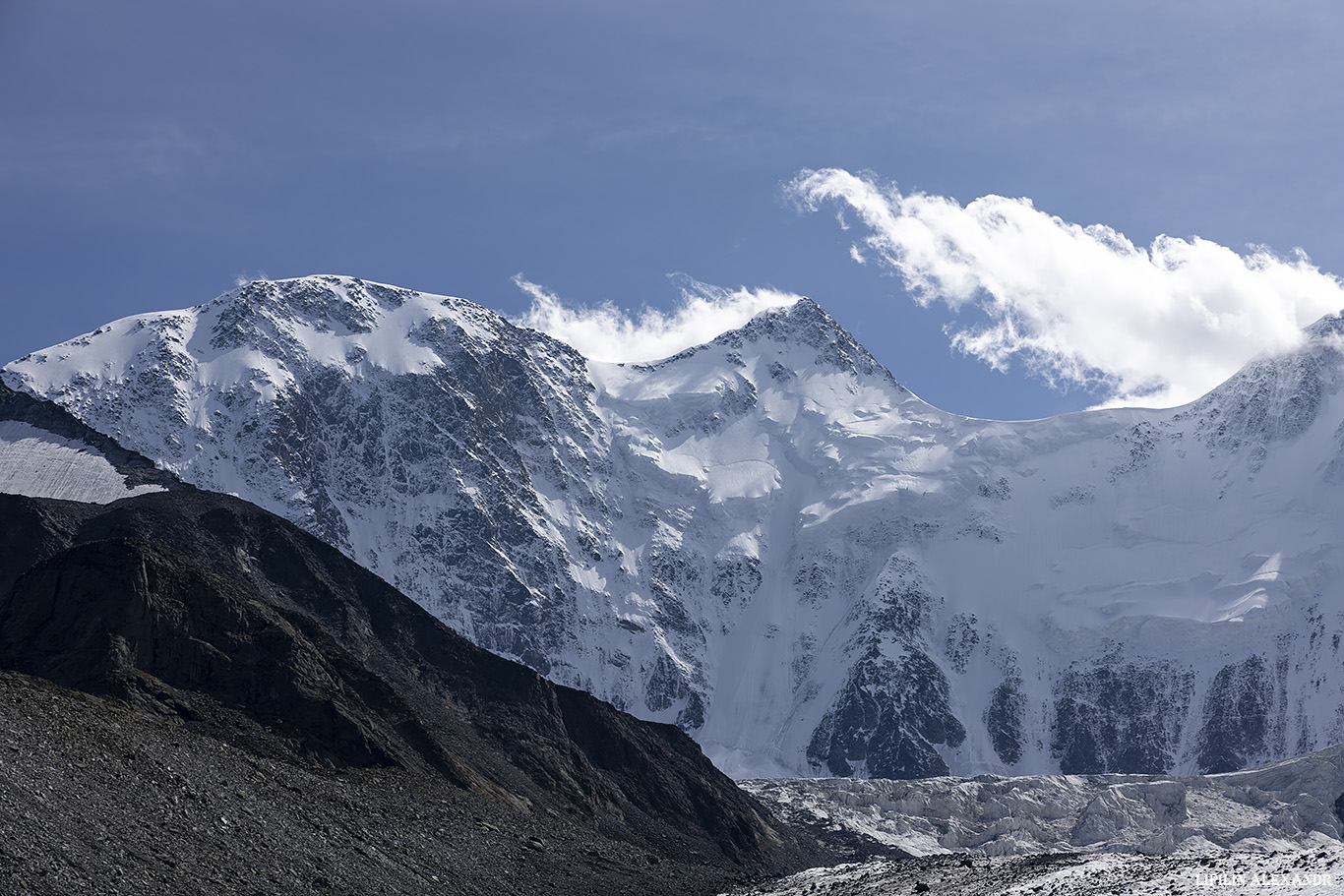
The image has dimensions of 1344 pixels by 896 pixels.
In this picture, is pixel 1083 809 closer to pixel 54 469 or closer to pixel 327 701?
pixel 327 701

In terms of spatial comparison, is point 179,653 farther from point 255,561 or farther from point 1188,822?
point 1188,822

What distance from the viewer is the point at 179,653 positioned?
8906cm

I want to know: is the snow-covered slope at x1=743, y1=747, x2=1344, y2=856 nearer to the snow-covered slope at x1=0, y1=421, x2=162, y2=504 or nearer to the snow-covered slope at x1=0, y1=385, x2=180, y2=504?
the snow-covered slope at x1=0, y1=385, x2=180, y2=504

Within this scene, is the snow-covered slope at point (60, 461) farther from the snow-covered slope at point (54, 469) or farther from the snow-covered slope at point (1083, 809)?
the snow-covered slope at point (1083, 809)

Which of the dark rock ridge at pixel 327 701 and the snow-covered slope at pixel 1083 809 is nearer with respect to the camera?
the dark rock ridge at pixel 327 701

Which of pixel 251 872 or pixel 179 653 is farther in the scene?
pixel 179 653

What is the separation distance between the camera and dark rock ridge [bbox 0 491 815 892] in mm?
80750

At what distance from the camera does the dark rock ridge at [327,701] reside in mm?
80750

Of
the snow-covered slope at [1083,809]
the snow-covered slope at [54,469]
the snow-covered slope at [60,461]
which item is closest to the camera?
the snow-covered slope at [54,469]

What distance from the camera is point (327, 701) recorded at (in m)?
90.6

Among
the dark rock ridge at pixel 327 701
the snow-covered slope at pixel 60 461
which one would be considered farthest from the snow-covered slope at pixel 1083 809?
the snow-covered slope at pixel 60 461

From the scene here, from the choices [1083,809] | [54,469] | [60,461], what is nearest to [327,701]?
[54,469]

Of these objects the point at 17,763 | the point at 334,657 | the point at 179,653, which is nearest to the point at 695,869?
the point at 334,657

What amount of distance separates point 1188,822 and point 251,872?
367 ft
